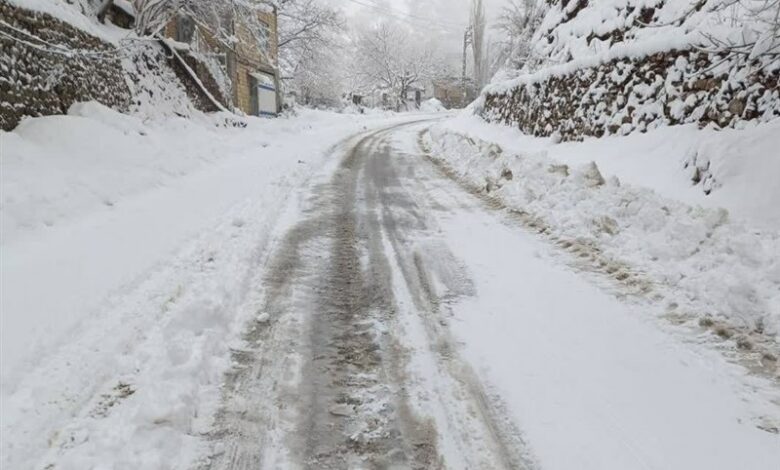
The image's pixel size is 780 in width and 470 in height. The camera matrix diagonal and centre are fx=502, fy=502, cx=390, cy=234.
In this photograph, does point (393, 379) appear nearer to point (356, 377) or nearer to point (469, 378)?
point (356, 377)

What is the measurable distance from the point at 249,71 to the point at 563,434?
2397cm

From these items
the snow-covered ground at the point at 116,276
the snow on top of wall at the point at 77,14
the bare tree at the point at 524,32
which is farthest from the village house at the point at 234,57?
the bare tree at the point at 524,32

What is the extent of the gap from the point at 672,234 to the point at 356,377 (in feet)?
12.7

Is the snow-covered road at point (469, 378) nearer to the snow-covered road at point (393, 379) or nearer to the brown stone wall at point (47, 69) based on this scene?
the snow-covered road at point (393, 379)

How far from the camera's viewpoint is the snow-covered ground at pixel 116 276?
2828 millimetres

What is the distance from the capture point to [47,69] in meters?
8.68

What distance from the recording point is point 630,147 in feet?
26.7

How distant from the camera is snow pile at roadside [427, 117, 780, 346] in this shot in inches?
162

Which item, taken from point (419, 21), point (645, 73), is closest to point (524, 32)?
point (645, 73)

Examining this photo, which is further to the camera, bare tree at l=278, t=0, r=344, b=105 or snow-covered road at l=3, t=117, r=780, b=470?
A: bare tree at l=278, t=0, r=344, b=105

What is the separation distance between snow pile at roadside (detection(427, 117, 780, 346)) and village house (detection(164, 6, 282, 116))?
10034 mm

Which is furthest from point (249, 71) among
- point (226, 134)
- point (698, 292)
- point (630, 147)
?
point (698, 292)

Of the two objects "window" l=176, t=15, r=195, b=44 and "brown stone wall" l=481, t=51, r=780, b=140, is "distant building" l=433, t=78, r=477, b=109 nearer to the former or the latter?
"window" l=176, t=15, r=195, b=44

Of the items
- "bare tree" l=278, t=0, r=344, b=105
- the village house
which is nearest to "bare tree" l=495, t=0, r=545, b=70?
"bare tree" l=278, t=0, r=344, b=105
